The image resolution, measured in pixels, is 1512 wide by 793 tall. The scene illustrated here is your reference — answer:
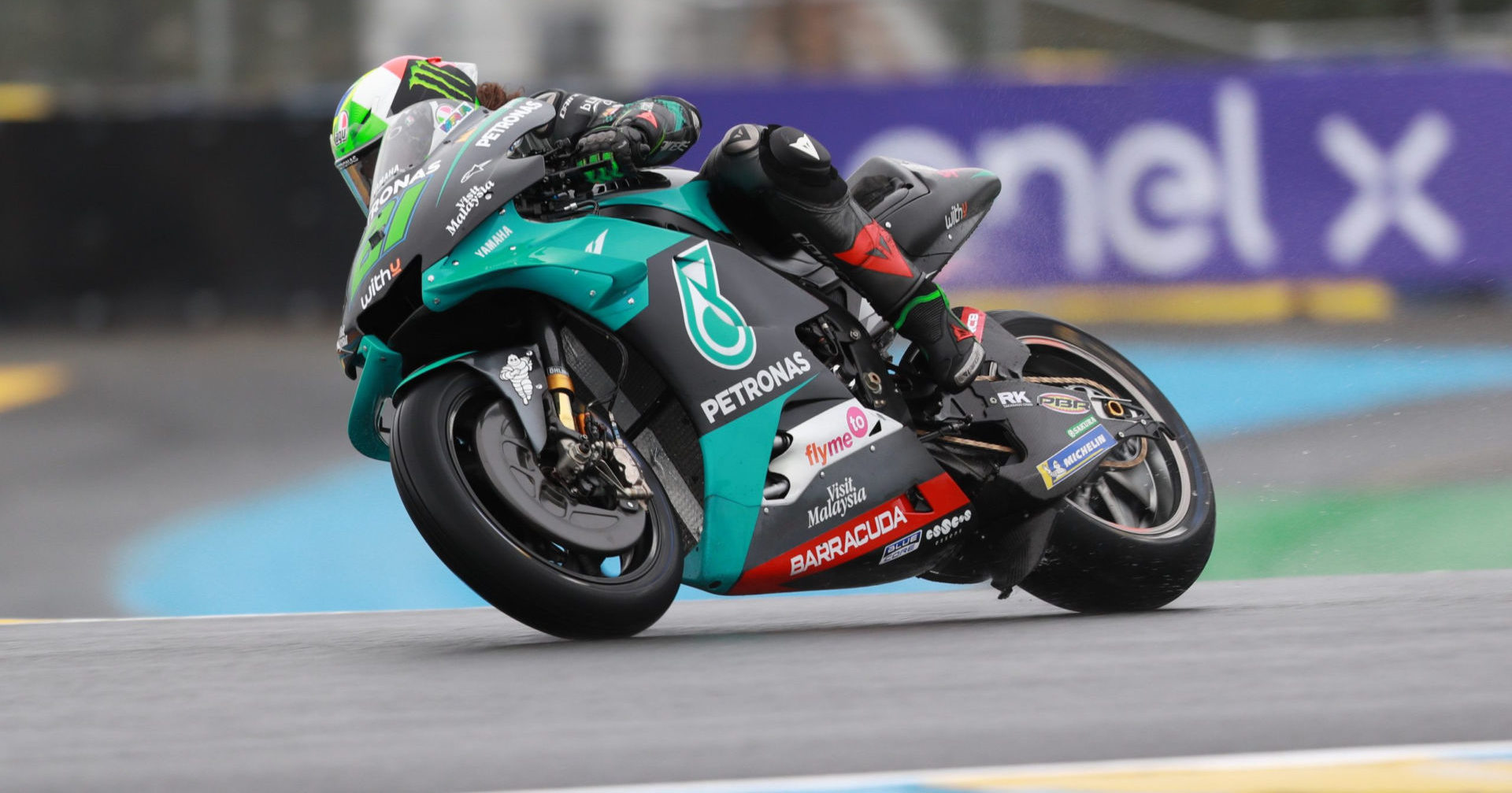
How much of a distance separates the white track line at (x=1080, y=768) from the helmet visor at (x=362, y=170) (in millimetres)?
2219

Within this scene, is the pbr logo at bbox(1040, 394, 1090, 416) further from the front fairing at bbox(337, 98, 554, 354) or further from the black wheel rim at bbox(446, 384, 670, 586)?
the front fairing at bbox(337, 98, 554, 354)

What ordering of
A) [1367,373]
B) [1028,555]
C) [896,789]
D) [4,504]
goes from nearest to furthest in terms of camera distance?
[896,789]
[1028,555]
[4,504]
[1367,373]

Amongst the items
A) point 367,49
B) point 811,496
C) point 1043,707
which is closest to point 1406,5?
point 367,49

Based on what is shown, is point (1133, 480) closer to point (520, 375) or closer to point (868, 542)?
point (868, 542)

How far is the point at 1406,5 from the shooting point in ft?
35.5

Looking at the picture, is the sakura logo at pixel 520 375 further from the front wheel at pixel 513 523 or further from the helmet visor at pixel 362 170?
the helmet visor at pixel 362 170

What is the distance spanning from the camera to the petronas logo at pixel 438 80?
431cm

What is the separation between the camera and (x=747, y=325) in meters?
4.21

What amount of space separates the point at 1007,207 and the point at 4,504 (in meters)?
5.31

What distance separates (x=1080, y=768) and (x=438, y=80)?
2.57 meters

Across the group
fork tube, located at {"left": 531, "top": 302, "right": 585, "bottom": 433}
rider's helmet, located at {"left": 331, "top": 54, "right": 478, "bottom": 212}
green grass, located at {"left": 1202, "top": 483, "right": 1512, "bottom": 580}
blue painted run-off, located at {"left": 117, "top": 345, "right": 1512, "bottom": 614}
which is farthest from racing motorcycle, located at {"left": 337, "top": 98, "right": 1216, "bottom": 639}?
blue painted run-off, located at {"left": 117, "top": 345, "right": 1512, "bottom": 614}

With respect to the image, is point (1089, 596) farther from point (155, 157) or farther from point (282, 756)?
point (155, 157)

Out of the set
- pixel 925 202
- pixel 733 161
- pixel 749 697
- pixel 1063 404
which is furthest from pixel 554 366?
pixel 1063 404

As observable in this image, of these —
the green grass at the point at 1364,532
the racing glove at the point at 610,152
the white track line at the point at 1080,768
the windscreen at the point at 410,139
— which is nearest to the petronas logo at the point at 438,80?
the windscreen at the point at 410,139
